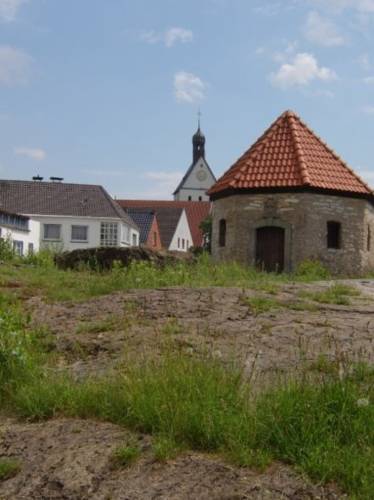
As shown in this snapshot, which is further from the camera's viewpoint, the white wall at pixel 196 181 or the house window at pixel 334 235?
the white wall at pixel 196 181

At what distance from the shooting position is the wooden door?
797 inches

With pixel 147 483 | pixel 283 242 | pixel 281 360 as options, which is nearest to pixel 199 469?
pixel 147 483

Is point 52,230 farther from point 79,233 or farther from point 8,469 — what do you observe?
point 8,469

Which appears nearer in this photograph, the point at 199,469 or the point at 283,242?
the point at 199,469

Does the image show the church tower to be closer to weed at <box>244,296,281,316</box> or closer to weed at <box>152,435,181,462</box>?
weed at <box>244,296,281,316</box>

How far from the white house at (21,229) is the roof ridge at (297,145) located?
2173 cm

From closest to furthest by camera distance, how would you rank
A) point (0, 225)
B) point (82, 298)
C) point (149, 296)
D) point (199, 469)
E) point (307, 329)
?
1. point (199, 469)
2. point (307, 329)
3. point (149, 296)
4. point (82, 298)
5. point (0, 225)

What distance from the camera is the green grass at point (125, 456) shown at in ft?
11.9

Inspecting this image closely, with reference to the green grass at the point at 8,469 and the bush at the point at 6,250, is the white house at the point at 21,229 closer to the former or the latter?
the bush at the point at 6,250

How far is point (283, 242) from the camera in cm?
2016

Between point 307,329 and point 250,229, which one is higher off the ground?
point 250,229

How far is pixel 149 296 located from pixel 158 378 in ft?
12.6

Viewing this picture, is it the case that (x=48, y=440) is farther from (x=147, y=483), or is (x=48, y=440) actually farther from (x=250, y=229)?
(x=250, y=229)

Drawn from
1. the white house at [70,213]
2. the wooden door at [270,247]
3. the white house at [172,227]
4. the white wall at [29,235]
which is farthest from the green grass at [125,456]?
the white house at [172,227]
